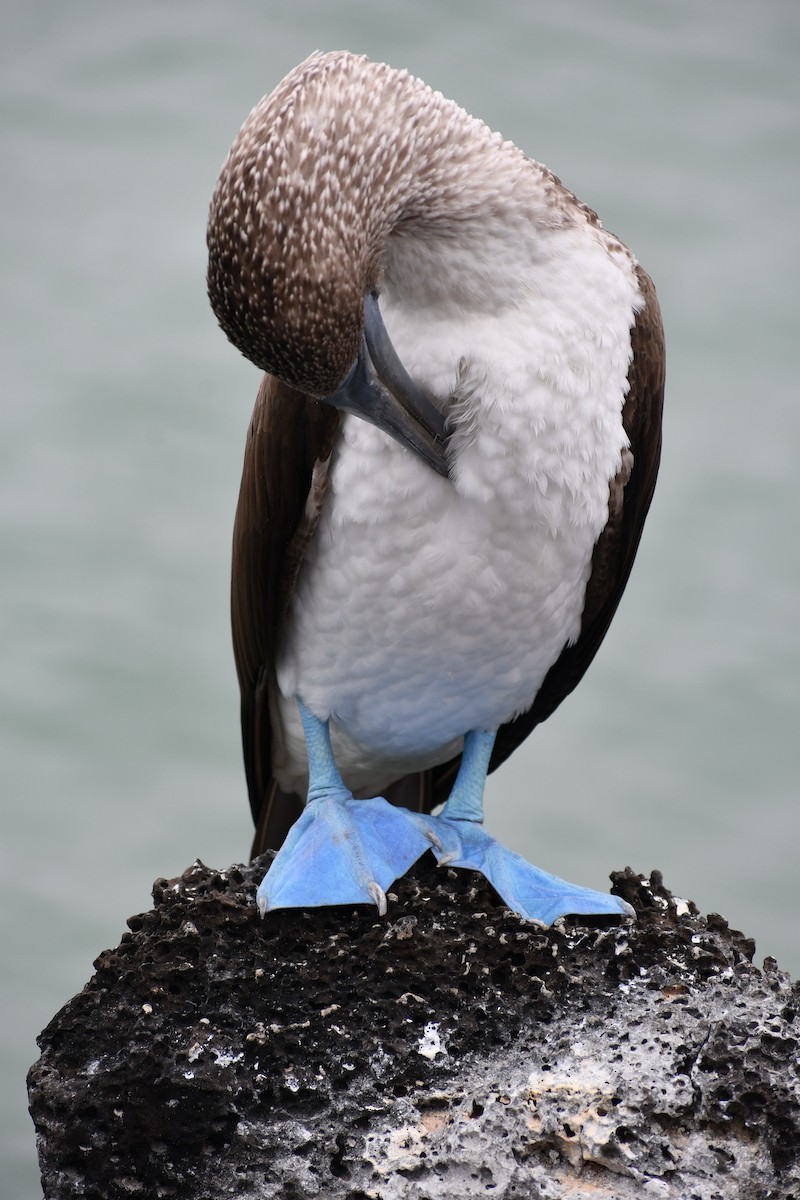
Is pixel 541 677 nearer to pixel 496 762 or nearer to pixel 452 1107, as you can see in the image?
pixel 496 762

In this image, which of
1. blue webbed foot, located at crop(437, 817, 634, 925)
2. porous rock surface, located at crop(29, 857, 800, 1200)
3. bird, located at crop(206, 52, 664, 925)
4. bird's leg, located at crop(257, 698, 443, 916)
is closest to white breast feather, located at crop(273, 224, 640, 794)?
bird, located at crop(206, 52, 664, 925)

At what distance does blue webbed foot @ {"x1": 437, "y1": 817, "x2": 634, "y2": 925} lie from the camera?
7.57ft

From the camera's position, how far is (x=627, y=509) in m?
2.60

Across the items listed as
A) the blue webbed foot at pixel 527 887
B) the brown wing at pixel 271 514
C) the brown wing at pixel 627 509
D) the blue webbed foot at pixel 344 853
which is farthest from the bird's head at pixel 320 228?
the blue webbed foot at pixel 527 887

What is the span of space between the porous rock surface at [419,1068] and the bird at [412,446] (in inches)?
5.7

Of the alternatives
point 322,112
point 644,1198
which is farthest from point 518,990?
point 322,112

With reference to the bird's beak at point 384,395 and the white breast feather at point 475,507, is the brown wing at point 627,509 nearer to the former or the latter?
the white breast feather at point 475,507

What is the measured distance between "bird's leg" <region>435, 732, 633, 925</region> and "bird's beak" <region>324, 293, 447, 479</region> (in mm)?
769

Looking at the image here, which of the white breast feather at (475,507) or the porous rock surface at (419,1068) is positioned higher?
the white breast feather at (475,507)

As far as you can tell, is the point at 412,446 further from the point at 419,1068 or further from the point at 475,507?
the point at 419,1068

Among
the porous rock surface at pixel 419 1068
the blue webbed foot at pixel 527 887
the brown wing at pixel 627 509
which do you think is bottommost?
the porous rock surface at pixel 419 1068

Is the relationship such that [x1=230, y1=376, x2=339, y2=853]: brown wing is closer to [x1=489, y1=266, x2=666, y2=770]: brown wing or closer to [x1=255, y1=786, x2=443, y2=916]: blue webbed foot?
[x1=255, y1=786, x2=443, y2=916]: blue webbed foot

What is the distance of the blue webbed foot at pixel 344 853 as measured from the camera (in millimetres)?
2242

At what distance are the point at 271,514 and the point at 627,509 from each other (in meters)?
0.67
